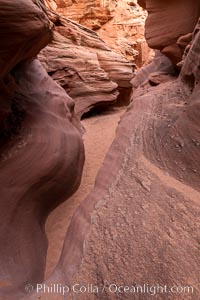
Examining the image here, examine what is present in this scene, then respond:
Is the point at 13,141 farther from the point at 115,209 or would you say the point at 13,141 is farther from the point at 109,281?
the point at 109,281

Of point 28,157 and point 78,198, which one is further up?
point 28,157

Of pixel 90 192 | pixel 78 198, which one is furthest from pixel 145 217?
pixel 78 198

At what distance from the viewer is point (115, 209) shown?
1.84 metres

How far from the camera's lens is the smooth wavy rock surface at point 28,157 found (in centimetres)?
181

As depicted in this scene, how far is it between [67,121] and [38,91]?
495 millimetres

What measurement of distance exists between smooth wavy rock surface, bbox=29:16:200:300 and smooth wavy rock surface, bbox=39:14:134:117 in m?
3.49

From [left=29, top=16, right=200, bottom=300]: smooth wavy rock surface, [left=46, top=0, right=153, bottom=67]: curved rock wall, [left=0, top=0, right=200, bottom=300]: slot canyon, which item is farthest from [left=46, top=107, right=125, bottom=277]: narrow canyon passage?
[left=46, top=0, right=153, bottom=67]: curved rock wall

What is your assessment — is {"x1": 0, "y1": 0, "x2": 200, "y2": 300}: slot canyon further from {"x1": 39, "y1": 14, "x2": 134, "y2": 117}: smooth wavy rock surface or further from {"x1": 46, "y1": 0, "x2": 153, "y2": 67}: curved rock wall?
{"x1": 46, "y1": 0, "x2": 153, "y2": 67}: curved rock wall

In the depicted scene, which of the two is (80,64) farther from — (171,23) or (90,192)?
(90,192)

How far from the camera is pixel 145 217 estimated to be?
1693 mm

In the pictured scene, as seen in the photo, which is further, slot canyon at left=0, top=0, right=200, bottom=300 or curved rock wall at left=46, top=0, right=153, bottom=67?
curved rock wall at left=46, top=0, right=153, bottom=67

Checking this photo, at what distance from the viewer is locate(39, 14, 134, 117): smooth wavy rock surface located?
548cm

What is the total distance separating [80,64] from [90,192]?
4.41m

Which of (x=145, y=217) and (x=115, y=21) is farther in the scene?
(x=115, y=21)
